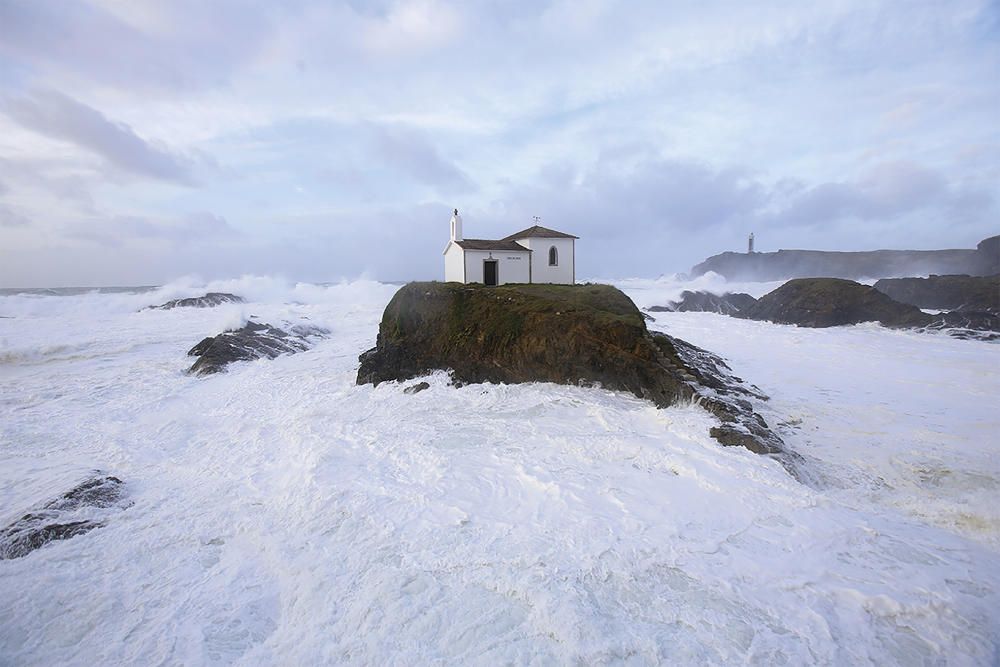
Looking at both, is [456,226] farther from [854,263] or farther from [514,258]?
[854,263]

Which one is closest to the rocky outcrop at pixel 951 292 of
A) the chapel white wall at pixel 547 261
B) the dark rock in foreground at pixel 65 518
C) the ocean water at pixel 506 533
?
the ocean water at pixel 506 533

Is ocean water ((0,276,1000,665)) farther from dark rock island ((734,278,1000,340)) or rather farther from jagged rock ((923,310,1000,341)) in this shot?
dark rock island ((734,278,1000,340))

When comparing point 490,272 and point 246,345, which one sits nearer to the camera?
point 246,345

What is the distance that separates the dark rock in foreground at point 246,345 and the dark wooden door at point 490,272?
8.19 m

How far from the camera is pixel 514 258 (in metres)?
18.4

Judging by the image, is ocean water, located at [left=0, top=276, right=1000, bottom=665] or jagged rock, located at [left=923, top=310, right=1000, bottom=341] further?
jagged rock, located at [left=923, top=310, right=1000, bottom=341]

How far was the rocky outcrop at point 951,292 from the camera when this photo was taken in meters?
25.6

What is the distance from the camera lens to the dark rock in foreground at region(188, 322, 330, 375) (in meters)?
15.4

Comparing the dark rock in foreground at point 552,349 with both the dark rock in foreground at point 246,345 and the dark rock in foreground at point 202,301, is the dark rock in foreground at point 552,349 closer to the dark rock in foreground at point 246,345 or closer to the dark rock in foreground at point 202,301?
the dark rock in foreground at point 246,345

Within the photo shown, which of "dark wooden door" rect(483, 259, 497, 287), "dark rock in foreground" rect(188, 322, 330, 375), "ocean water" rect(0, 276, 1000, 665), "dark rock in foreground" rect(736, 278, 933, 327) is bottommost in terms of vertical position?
"ocean water" rect(0, 276, 1000, 665)

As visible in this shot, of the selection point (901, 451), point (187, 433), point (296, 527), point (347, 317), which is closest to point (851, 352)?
point (901, 451)

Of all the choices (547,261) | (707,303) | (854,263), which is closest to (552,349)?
(547,261)

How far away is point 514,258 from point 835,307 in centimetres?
1808

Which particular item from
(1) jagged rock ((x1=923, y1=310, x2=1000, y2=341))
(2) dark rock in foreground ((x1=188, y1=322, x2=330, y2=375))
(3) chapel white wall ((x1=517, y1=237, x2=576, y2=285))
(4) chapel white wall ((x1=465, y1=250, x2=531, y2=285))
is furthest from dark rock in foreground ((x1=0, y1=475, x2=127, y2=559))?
(1) jagged rock ((x1=923, y1=310, x2=1000, y2=341))
